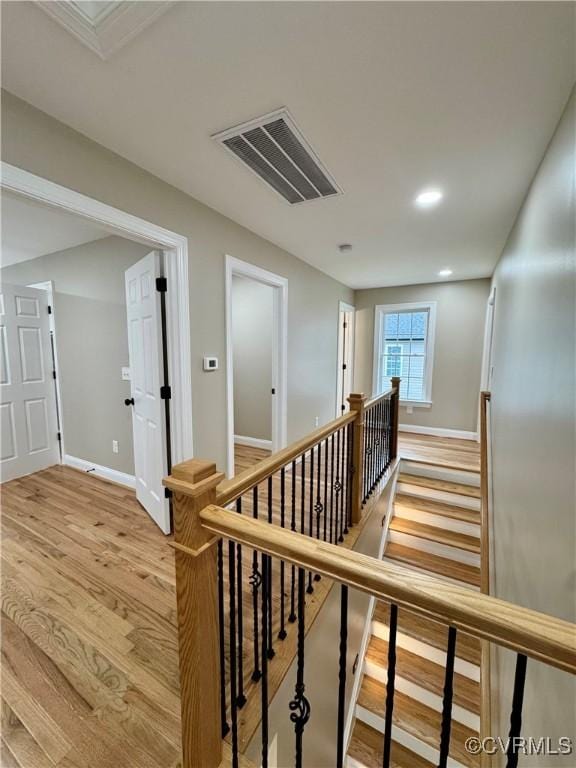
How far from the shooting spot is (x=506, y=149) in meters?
1.77

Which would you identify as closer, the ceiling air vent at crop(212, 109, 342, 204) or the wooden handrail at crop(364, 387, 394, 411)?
the ceiling air vent at crop(212, 109, 342, 204)

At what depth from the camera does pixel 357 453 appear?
254cm

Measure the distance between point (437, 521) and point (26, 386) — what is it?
4.94m

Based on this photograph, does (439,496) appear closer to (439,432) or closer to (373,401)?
(439,432)

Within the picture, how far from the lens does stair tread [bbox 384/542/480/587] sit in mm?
3184

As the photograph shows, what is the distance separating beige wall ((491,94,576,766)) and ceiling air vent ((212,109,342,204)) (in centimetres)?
121

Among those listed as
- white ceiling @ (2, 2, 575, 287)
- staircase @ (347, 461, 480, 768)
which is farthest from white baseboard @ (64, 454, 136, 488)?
staircase @ (347, 461, 480, 768)

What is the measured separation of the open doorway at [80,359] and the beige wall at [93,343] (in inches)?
0.4

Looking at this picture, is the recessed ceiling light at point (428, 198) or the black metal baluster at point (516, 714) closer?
the black metal baluster at point (516, 714)

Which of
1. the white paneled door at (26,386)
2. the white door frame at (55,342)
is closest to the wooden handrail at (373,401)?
the white door frame at (55,342)

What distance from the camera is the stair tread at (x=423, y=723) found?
7.76 ft

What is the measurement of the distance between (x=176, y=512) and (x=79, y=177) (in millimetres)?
1824

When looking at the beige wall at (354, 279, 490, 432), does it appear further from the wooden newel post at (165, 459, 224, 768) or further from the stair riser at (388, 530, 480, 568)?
the wooden newel post at (165, 459, 224, 768)

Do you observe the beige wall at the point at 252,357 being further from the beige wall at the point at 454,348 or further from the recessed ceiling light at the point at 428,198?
the recessed ceiling light at the point at 428,198
